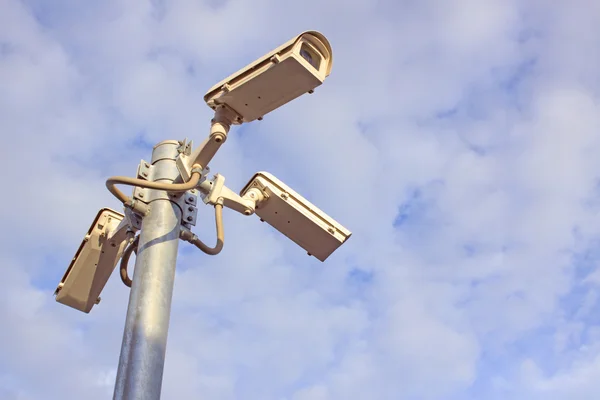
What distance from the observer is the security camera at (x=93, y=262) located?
16.3 ft

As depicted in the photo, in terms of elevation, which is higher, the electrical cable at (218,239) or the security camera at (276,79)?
the security camera at (276,79)

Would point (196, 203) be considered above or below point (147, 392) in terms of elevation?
above

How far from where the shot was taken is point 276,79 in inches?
166

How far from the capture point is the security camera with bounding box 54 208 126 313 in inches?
196

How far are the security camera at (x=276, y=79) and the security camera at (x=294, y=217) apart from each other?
0.55 meters

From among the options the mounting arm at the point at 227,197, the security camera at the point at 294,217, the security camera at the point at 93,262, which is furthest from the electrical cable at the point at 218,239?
the security camera at the point at 93,262

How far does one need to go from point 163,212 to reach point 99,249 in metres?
0.99

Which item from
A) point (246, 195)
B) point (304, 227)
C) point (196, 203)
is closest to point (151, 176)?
point (196, 203)

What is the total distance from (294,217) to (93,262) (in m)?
1.35

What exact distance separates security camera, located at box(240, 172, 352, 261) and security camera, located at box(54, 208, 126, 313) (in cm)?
90

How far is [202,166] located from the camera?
14.3 ft

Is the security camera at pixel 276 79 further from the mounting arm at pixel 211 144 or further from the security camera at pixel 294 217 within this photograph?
the security camera at pixel 294 217

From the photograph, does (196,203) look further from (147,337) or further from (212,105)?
(147,337)

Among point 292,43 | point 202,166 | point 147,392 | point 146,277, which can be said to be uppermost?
point 292,43
